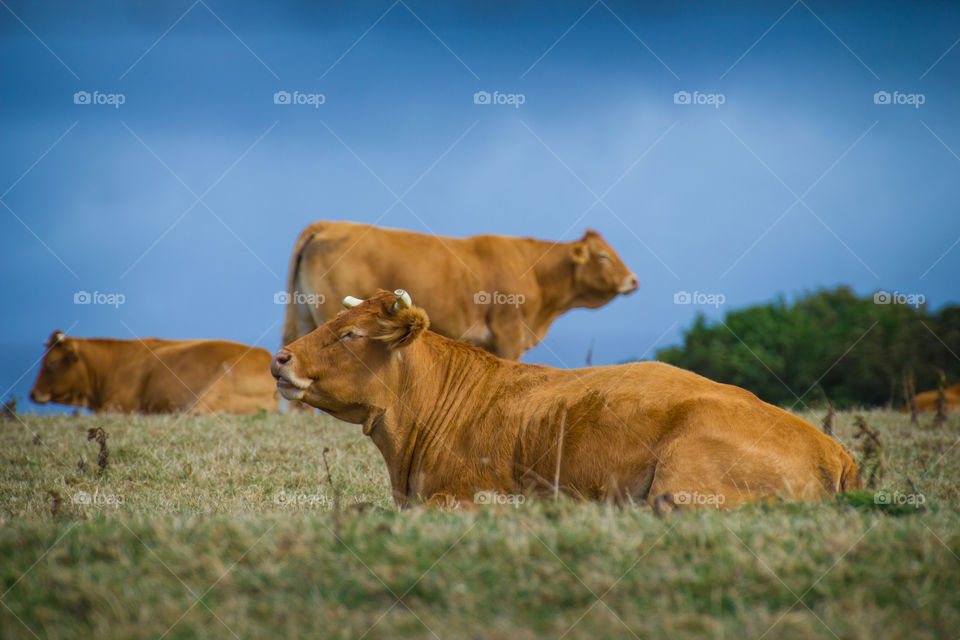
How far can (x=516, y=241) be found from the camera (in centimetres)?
1722

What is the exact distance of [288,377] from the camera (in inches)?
267

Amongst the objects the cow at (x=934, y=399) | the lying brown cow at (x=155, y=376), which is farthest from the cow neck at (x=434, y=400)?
the cow at (x=934, y=399)

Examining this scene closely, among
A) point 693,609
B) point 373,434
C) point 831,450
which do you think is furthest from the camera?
point 373,434

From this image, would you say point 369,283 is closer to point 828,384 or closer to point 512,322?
point 512,322

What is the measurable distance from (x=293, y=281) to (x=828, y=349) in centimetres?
3346

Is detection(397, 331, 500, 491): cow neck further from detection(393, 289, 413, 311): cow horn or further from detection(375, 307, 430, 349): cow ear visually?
detection(393, 289, 413, 311): cow horn

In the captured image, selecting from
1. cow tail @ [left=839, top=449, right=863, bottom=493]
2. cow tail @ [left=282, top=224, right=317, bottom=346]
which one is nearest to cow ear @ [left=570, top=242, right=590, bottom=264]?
cow tail @ [left=282, top=224, right=317, bottom=346]

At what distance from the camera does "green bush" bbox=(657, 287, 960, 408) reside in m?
36.8

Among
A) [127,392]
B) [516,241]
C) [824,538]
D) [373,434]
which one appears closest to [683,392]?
[824,538]

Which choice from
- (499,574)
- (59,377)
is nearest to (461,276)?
(59,377)

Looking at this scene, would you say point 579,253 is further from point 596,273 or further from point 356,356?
point 356,356

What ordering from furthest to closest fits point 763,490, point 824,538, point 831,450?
point 831,450, point 763,490, point 824,538

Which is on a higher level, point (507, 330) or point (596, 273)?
point (596, 273)

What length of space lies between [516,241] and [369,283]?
321 centimetres
